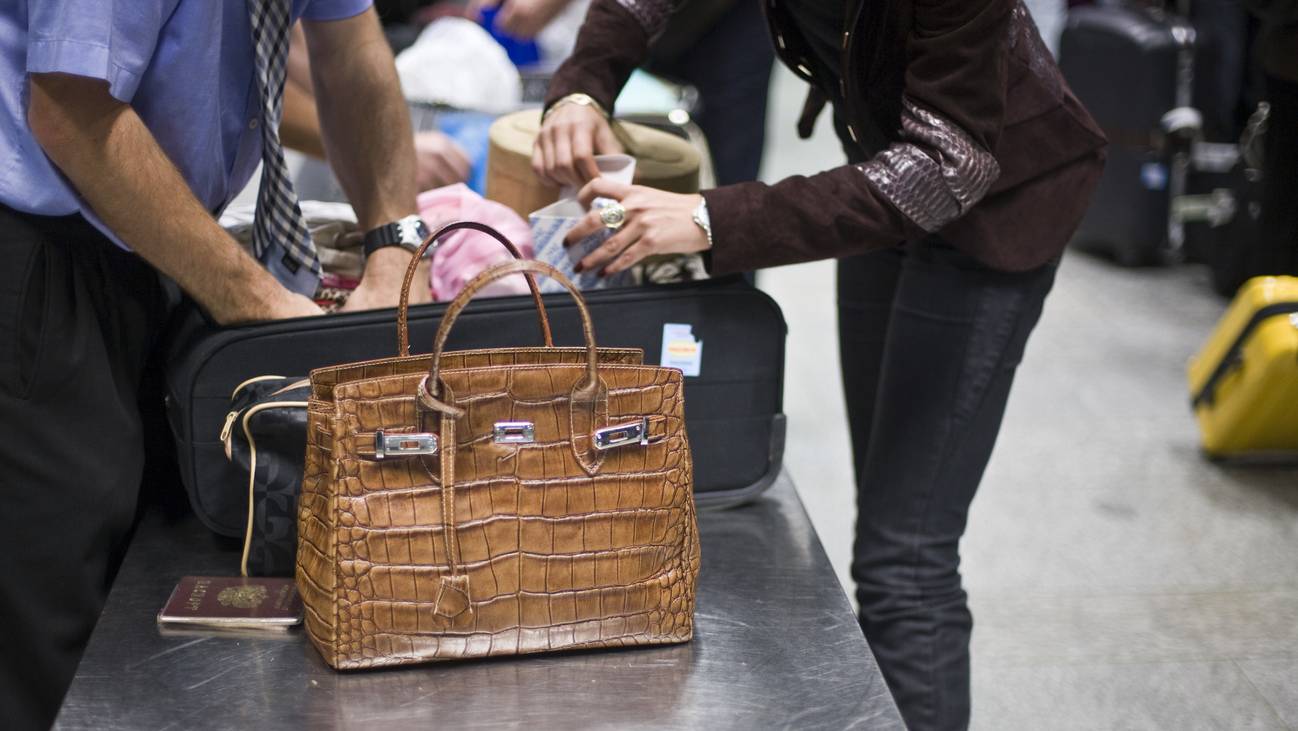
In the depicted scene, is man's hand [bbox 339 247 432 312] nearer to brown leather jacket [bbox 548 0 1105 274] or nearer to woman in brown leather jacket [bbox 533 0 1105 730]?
woman in brown leather jacket [bbox 533 0 1105 730]

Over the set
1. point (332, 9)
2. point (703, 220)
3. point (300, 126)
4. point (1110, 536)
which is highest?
point (332, 9)

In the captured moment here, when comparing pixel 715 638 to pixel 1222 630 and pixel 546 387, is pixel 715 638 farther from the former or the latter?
pixel 1222 630

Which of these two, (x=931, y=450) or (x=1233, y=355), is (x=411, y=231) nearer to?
(x=931, y=450)

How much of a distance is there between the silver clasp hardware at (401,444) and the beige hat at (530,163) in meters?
0.68

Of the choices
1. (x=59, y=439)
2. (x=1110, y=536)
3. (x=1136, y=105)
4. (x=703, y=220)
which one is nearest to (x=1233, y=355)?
(x=1110, y=536)

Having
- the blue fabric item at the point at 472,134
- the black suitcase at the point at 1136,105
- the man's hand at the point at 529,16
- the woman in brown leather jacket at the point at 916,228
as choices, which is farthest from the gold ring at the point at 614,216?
the black suitcase at the point at 1136,105

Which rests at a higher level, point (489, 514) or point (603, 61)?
point (603, 61)

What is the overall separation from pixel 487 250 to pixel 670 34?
129cm

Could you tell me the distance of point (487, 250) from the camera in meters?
1.63

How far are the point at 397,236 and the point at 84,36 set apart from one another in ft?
1.76

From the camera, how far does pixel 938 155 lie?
128cm

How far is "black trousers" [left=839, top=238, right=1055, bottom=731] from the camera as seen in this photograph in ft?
4.73

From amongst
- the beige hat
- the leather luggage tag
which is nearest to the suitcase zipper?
the leather luggage tag

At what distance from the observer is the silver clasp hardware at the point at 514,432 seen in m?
1.11
